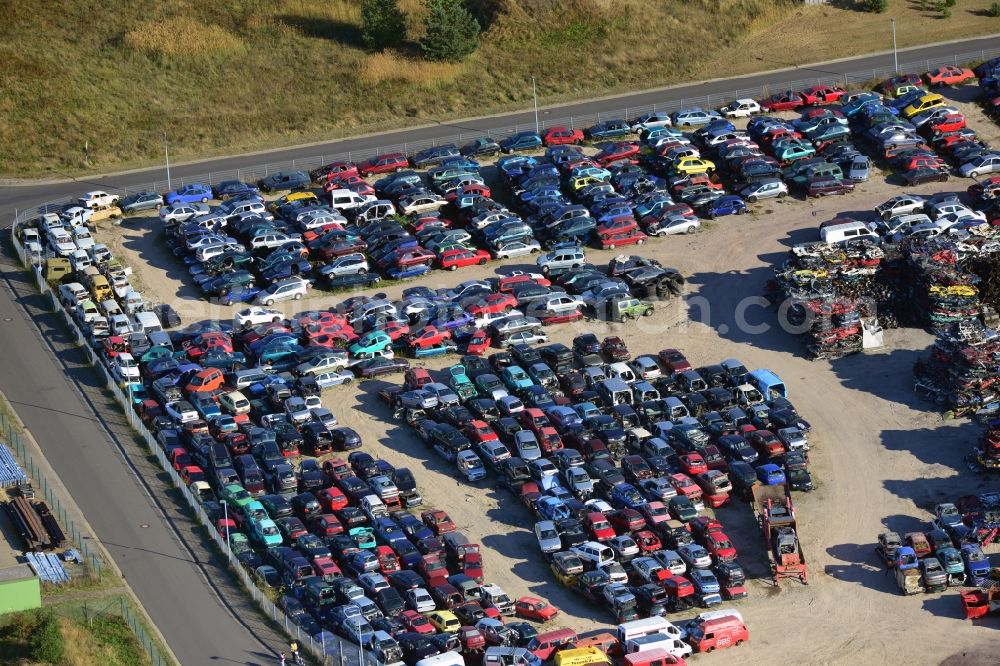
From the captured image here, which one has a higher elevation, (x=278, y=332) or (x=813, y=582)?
(x=278, y=332)

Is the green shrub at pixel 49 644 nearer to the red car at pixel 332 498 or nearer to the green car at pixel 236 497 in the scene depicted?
the green car at pixel 236 497

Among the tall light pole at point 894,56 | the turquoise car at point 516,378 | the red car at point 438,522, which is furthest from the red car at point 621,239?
the tall light pole at point 894,56

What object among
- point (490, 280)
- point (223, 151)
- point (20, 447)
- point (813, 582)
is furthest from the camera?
point (223, 151)

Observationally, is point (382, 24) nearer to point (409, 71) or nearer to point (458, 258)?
point (409, 71)

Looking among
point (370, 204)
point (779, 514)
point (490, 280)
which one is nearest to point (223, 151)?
point (370, 204)

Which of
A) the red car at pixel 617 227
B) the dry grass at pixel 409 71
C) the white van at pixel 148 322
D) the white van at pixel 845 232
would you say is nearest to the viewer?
the white van at pixel 148 322

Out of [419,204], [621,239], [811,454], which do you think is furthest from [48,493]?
[621,239]

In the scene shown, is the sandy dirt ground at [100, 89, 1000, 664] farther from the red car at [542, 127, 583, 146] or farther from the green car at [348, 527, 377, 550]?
Answer: the red car at [542, 127, 583, 146]

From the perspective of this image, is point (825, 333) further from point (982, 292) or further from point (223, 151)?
point (223, 151)
